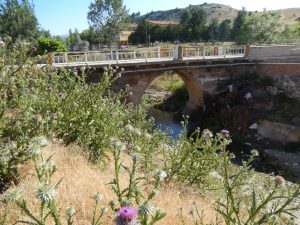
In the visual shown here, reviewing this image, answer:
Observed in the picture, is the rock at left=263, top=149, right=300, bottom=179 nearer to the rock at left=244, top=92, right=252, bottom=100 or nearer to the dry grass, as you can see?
the rock at left=244, top=92, right=252, bottom=100

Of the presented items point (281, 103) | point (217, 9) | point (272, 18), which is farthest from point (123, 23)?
point (217, 9)

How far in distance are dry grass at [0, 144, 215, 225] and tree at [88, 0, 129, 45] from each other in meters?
38.8

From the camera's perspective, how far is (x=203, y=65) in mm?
19547

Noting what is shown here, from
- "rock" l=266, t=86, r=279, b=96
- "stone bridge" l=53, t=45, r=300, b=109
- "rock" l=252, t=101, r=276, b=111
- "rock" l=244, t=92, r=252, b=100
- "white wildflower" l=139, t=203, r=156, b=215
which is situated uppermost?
"white wildflower" l=139, t=203, r=156, b=215

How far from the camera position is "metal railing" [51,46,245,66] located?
1455 cm

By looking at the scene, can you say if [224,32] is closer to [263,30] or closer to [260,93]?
[263,30]

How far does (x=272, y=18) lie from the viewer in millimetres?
33469

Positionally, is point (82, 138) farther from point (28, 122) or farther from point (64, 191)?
point (64, 191)

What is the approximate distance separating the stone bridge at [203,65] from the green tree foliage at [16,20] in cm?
2801

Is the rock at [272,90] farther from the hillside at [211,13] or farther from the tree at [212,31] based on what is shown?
the hillside at [211,13]

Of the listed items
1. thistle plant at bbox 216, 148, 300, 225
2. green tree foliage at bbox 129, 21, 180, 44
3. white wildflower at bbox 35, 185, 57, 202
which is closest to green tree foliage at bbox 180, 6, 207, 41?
green tree foliage at bbox 129, 21, 180, 44

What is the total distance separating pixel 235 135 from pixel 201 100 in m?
4.40

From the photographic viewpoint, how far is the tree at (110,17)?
137 ft

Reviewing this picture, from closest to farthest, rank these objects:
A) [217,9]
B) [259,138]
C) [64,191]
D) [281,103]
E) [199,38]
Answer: [64,191], [259,138], [281,103], [199,38], [217,9]
